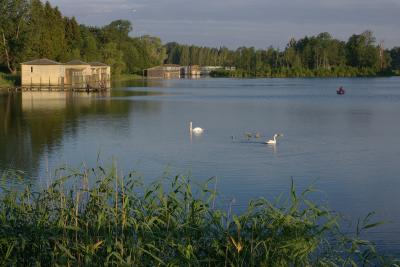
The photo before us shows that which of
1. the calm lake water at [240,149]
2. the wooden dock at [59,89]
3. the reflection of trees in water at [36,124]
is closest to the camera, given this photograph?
the calm lake water at [240,149]

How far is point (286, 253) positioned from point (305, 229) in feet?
1.46

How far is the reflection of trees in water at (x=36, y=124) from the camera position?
20.6 metres

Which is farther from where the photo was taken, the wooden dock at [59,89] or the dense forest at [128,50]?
the dense forest at [128,50]

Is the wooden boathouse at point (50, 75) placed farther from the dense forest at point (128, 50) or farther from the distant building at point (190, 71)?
the distant building at point (190, 71)

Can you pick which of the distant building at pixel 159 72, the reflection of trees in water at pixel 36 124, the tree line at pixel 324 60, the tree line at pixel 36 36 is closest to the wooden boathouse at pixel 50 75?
the tree line at pixel 36 36

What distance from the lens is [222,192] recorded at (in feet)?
48.1

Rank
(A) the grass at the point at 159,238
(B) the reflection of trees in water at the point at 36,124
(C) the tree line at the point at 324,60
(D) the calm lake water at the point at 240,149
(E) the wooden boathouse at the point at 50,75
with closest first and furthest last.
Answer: (A) the grass at the point at 159,238
(D) the calm lake water at the point at 240,149
(B) the reflection of trees in water at the point at 36,124
(E) the wooden boathouse at the point at 50,75
(C) the tree line at the point at 324,60

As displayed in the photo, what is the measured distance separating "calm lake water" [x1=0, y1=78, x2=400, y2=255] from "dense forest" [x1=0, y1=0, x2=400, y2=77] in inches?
1447

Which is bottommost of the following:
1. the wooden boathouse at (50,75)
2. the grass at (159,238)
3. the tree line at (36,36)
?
the grass at (159,238)

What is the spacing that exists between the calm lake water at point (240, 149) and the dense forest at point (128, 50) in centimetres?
3675

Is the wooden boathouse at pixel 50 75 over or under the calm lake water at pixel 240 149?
over

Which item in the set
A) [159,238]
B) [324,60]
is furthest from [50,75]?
[324,60]

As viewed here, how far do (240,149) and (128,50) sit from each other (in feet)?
373

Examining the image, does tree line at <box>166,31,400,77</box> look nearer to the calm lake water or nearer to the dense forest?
the dense forest
